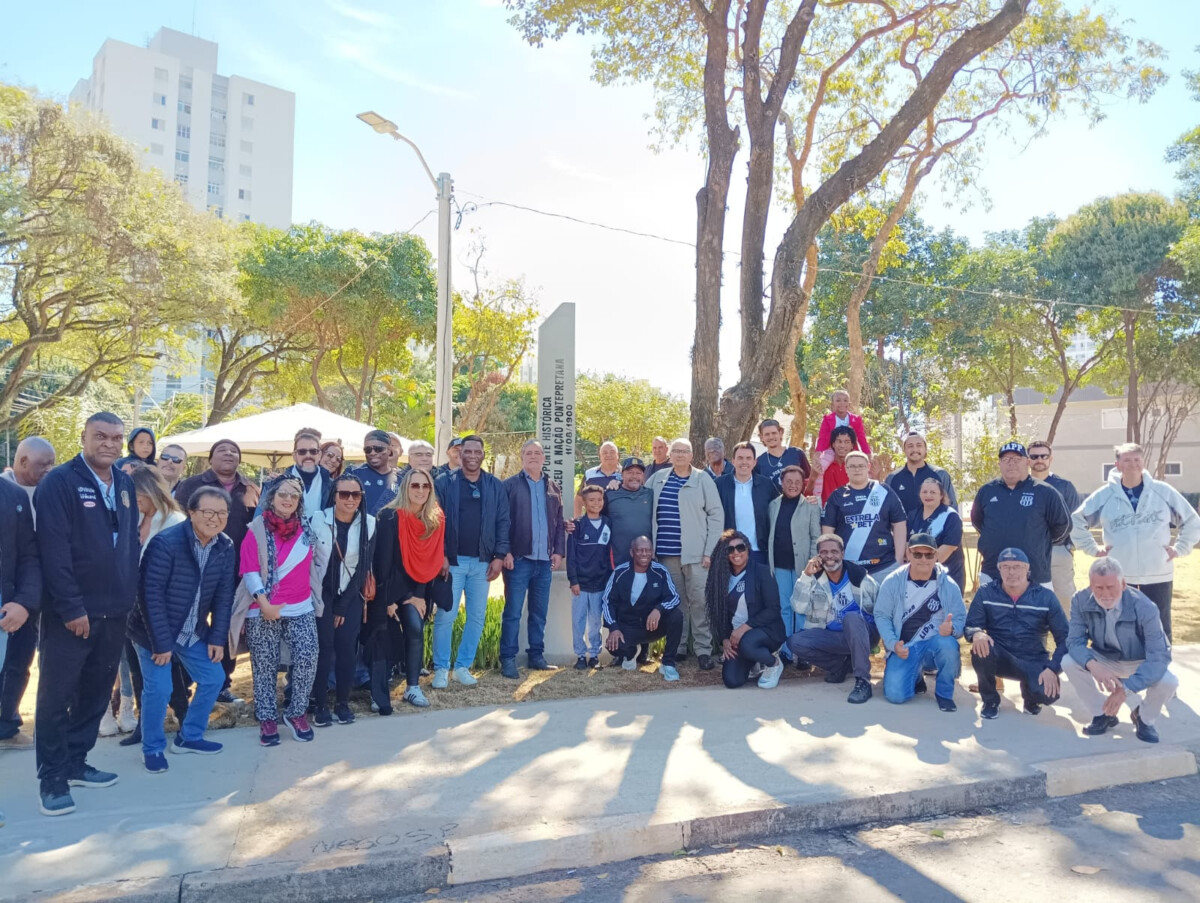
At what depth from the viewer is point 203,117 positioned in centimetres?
7912

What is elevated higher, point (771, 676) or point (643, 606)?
point (643, 606)

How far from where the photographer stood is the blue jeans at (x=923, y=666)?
6449 mm

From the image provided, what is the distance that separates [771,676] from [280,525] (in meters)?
4.05

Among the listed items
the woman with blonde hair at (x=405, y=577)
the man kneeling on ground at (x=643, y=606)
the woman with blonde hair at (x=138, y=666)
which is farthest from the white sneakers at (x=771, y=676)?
the woman with blonde hair at (x=138, y=666)

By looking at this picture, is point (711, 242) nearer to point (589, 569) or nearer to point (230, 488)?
point (589, 569)

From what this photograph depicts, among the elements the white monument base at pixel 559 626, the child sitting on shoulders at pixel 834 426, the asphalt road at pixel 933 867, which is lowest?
the asphalt road at pixel 933 867

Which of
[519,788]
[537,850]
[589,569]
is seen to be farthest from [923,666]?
[537,850]

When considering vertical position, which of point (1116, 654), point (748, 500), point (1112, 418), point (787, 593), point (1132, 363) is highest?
point (1112, 418)

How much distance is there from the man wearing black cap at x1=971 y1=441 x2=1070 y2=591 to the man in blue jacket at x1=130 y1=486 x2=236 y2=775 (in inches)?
225

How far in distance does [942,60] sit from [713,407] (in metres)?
4.96

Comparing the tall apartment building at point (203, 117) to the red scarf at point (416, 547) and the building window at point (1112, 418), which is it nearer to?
the building window at point (1112, 418)

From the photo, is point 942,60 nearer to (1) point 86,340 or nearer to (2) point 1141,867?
(2) point 1141,867

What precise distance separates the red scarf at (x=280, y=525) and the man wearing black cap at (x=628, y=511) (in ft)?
9.88

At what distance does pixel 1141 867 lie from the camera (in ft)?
13.0
